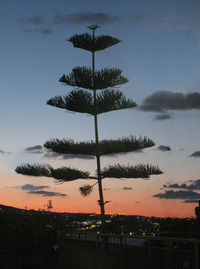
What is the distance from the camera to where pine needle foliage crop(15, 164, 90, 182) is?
20156mm

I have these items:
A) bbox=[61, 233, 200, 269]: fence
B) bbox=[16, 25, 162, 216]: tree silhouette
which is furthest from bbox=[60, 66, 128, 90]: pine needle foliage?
bbox=[61, 233, 200, 269]: fence

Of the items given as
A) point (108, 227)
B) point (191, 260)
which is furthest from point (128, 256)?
point (108, 227)

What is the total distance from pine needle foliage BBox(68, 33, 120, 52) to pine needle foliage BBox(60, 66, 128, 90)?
107cm

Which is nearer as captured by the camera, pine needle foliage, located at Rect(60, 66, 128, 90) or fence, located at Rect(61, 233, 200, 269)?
fence, located at Rect(61, 233, 200, 269)

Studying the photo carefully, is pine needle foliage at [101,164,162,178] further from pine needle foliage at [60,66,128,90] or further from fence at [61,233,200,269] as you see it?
fence at [61,233,200,269]

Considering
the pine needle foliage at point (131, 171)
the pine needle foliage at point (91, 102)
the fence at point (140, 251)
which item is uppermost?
the pine needle foliage at point (91, 102)

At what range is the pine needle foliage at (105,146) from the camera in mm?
20625

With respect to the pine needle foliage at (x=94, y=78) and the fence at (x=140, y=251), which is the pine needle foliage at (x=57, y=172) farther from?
the fence at (x=140, y=251)

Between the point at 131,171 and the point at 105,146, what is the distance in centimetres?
162

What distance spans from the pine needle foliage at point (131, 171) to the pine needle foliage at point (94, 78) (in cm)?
366

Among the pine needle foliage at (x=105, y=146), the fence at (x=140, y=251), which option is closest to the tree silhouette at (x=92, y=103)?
the pine needle foliage at (x=105, y=146)

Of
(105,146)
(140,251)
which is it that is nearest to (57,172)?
(105,146)

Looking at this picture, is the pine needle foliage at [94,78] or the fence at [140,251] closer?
the fence at [140,251]

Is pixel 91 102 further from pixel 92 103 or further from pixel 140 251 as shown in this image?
pixel 140 251
